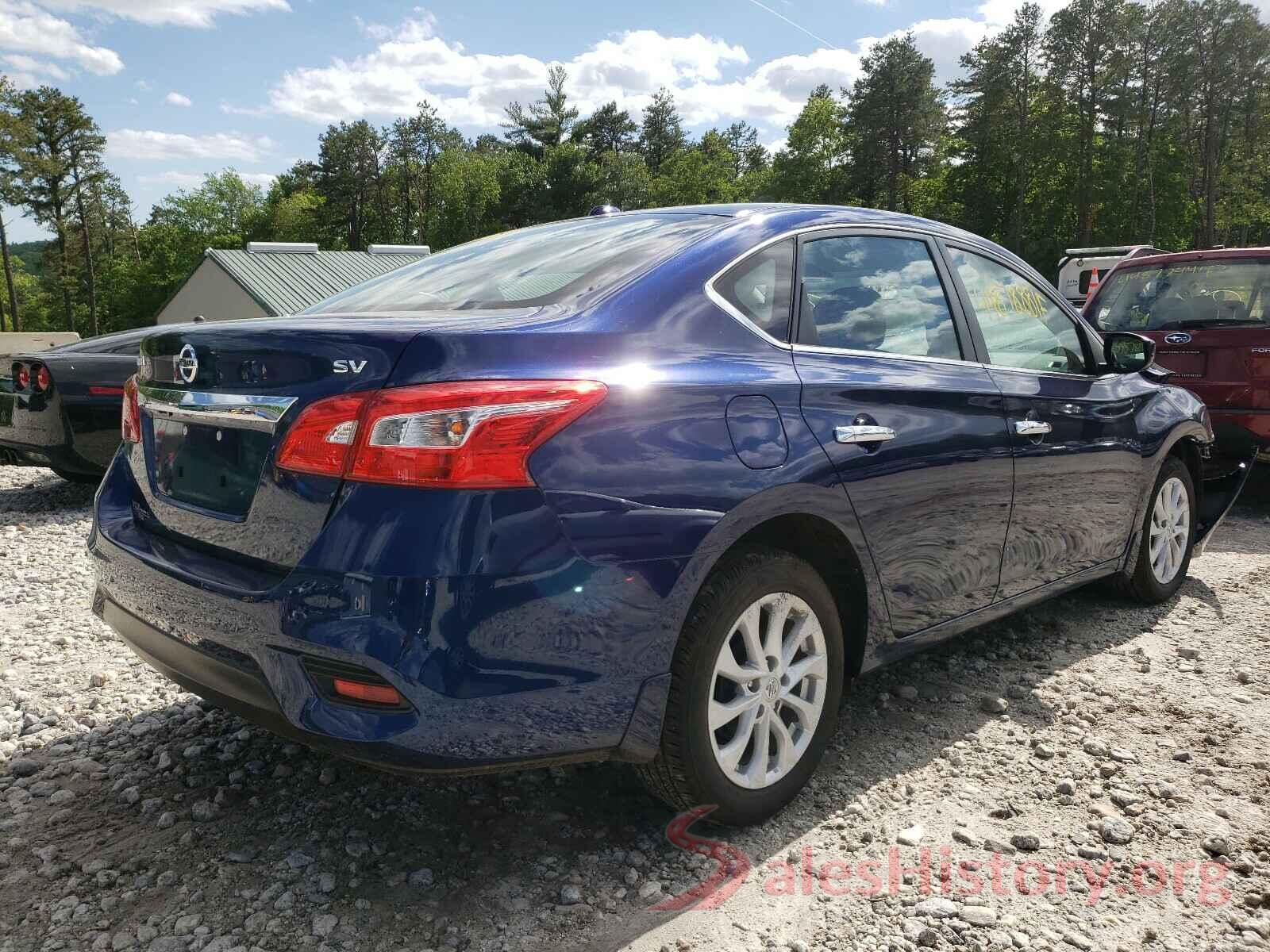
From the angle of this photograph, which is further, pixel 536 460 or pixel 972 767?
pixel 972 767

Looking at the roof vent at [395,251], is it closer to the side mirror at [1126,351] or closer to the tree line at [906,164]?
the tree line at [906,164]

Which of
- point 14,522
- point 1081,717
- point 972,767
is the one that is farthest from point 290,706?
point 14,522

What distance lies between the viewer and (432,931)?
222 cm

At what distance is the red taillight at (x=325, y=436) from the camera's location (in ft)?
6.70

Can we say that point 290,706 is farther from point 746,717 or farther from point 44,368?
point 44,368

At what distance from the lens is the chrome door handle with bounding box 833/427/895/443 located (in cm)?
267

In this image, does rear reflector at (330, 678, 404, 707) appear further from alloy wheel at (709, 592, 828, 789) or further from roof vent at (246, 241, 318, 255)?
roof vent at (246, 241, 318, 255)

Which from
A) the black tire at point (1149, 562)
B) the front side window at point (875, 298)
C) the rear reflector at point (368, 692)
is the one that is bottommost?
the black tire at point (1149, 562)

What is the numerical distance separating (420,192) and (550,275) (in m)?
88.8

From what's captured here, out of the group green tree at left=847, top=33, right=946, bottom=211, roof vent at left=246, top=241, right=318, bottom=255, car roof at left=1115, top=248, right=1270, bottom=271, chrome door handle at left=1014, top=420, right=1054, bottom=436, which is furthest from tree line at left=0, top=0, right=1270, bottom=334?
chrome door handle at left=1014, top=420, right=1054, bottom=436

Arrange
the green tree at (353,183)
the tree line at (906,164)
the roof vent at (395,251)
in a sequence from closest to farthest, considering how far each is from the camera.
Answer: the roof vent at (395,251) → the tree line at (906,164) → the green tree at (353,183)

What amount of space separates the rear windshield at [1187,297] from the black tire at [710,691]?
5611 millimetres

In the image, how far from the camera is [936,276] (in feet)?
11.2

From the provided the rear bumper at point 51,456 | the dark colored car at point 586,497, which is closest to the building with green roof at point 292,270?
the rear bumper at point 51,456
